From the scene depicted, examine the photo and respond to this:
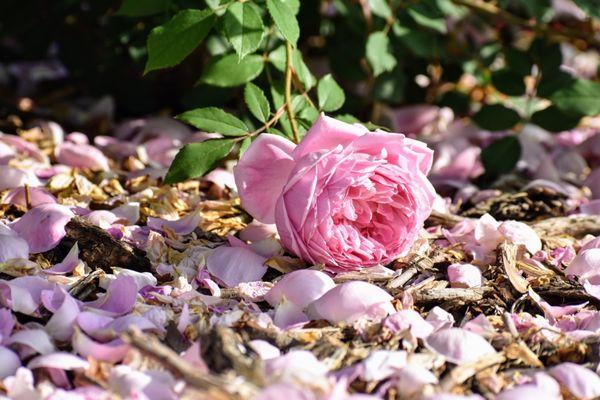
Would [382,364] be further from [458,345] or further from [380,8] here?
[380,8]

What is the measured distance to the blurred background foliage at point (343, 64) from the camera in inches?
52.0

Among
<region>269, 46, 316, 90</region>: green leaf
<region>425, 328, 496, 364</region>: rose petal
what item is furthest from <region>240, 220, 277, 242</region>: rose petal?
<region>425, 328, 496, 364</region>: rose petal

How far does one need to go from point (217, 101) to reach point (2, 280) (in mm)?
633

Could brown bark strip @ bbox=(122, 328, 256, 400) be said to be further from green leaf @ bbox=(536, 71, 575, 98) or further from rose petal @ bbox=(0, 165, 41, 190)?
green leaf @ bbox=(536, 71, 575, 98)

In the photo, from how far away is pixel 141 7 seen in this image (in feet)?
4.27

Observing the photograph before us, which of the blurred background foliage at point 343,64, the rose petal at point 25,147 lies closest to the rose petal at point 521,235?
the blurred background foliage at point 343,64

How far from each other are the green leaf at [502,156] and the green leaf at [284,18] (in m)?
0.53

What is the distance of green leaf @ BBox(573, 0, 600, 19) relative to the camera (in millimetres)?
1377

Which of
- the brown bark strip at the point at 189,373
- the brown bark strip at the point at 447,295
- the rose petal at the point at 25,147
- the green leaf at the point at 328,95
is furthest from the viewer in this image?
the rose petal at the point at 25,147

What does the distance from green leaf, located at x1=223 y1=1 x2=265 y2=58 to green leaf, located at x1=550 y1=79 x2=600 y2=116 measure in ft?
1.88

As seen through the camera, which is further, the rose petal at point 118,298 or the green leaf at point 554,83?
the green leaf at point 554,83

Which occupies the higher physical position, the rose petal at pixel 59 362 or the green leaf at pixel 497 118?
the rose petal at pixel 59 362

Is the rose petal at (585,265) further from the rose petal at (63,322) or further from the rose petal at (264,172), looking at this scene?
the rose petal at (63,322)

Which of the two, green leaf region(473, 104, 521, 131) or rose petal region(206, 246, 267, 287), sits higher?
green leaf region(473, 104, 521, 131)
